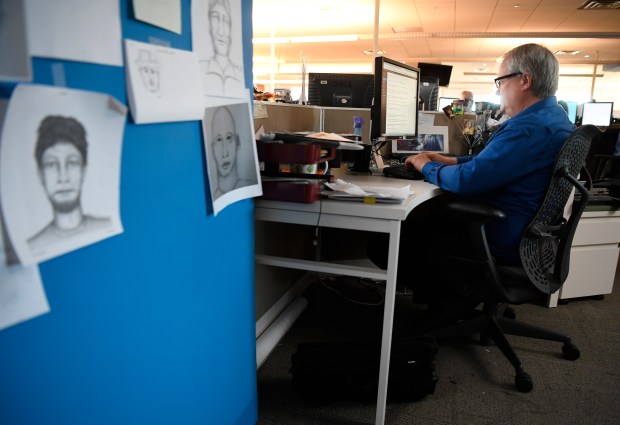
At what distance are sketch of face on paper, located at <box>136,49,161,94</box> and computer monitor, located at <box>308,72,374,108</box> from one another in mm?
1906

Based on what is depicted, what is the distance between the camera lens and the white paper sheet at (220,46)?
0.88 meters

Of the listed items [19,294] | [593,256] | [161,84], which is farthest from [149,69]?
[593,256]

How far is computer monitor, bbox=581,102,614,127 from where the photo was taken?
580cm

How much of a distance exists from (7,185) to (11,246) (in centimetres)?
7

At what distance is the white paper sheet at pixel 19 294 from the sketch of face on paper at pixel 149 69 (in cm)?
33

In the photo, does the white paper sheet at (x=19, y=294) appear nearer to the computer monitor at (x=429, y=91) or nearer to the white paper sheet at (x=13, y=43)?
the white paper sheet at (x=13, y=43)

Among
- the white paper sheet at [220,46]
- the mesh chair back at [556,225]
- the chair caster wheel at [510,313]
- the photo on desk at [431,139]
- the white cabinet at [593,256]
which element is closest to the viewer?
the white paper sheet at [220,46]

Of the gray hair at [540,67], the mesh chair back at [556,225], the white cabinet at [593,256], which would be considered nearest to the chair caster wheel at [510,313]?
the white cabinet at [593,256]

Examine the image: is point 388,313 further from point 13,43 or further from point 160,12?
point 13,43

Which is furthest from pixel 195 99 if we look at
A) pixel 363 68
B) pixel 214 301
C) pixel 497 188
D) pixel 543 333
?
pixel 363 68

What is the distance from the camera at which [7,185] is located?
50 cm

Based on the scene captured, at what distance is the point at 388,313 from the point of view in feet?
4.16

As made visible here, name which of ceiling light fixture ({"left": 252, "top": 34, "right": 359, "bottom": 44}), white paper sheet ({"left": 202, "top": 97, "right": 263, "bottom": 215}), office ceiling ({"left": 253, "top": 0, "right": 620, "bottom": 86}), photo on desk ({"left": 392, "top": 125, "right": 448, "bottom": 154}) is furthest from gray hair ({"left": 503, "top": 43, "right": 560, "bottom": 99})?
ceiling light fixture ({"left": 252, "top": 34, "right": 359, "bottom": 44})

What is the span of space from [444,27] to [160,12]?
25.2 ft
